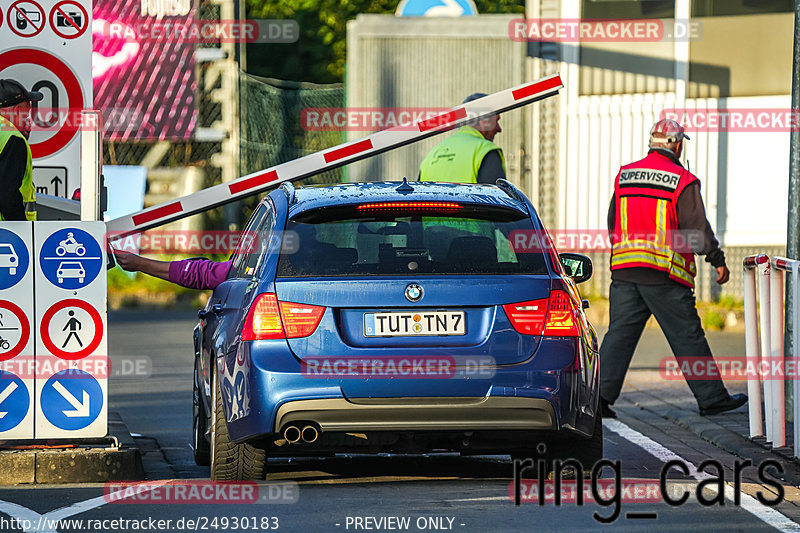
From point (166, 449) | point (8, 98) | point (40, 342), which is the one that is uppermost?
point (8, 98)

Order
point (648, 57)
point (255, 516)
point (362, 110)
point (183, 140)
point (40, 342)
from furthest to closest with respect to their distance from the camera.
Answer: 1. point (183, 140)
2. point (362, 110)
3. point (648, 57)
4. point (40, 342)
5. point (255, 516)

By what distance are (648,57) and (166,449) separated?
38.1 ft

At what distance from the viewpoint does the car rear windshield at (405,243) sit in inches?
A: 316

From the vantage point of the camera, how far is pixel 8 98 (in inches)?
384

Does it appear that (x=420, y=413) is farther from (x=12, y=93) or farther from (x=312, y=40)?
(x=312, y=40)

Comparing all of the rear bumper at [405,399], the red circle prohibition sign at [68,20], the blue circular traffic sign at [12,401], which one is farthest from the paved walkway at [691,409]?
the red circle prohibition sign at [68,20]

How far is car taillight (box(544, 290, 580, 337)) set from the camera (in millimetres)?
7984

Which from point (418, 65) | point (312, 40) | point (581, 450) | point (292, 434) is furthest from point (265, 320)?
point (312, 40)

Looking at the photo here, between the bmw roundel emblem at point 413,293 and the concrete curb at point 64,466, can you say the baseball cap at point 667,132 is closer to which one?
the bmw roundel emblem at point 413,293

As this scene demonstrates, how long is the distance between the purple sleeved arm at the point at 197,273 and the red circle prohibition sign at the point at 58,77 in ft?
4.61

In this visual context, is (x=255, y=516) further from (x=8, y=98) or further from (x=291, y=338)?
(x=8, y=98)

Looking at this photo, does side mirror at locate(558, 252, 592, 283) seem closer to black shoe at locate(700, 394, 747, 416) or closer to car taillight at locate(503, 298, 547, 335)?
car taillight at locate(503, 298, 547, 335)

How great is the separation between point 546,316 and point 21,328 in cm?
268

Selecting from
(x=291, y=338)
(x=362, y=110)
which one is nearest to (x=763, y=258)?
(x=291, y=338)
